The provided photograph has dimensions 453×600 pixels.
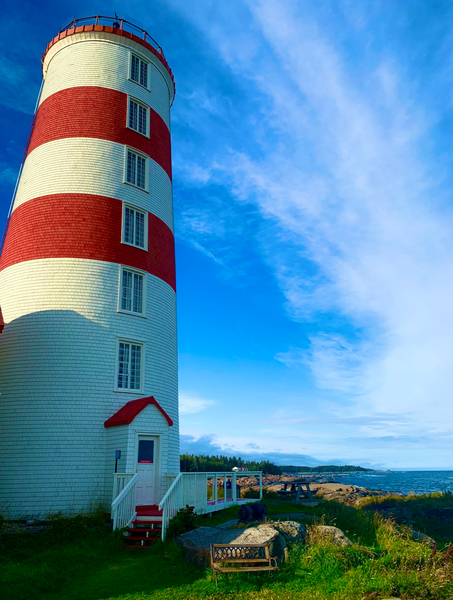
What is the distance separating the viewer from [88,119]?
19016 millimetres

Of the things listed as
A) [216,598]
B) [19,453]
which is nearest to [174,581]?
[216,598]

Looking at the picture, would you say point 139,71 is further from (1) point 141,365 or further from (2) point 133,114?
(1) point 141,365

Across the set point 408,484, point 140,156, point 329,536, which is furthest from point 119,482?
point 408,484

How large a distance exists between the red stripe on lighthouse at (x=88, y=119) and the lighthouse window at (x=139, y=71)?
5.41ft

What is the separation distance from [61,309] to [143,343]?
10.3ft

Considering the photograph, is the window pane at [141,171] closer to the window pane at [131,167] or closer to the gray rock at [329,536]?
the window pane at [131,167]

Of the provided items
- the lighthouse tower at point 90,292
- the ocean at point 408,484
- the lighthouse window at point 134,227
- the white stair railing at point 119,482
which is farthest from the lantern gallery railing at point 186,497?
the ocean at point 408,484

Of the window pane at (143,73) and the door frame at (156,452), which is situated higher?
the window pane at (143,73)

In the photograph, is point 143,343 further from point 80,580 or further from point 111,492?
point 80,580

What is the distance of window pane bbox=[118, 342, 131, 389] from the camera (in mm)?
16391

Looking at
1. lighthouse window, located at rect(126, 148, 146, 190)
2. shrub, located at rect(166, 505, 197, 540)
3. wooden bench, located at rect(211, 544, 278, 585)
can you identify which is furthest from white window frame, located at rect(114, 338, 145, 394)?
wooden bench, located at rect(211, 544, 278, 585)

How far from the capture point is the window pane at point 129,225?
1806 centimetres

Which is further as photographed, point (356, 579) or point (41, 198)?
point (41, 198)

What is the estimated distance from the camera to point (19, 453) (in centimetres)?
1450
